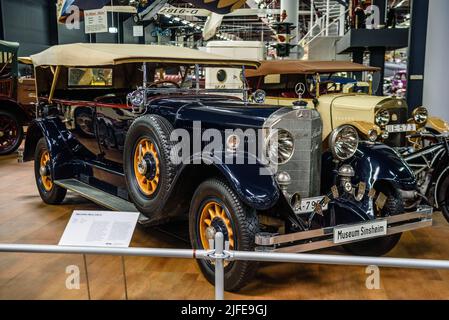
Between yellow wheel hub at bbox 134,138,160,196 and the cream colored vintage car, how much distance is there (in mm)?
→ 2675

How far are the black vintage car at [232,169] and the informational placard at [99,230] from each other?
2.08ft

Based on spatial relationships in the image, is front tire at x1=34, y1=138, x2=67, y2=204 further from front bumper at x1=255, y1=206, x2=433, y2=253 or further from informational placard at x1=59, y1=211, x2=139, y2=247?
front bumper at x1=255, y1=206, x2=433, y2=253

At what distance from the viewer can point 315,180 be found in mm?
3244

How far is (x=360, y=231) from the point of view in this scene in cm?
288

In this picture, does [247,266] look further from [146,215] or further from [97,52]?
[97,52]

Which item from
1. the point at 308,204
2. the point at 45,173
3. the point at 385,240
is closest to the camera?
the point at 308,204

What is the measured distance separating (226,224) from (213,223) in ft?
0.35

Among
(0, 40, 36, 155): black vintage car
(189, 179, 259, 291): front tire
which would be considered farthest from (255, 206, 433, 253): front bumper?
(0, 40, 36, 155): black vintage car

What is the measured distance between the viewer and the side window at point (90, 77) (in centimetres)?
511

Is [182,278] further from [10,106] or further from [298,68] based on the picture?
[10,106]

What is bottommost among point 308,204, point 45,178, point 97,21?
point 45,178

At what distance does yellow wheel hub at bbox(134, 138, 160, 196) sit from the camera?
11.2 ft

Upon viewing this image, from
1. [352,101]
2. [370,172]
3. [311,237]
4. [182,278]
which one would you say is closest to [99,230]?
[182,278]

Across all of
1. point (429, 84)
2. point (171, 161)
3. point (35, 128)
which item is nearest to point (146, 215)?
point (171, 161)
